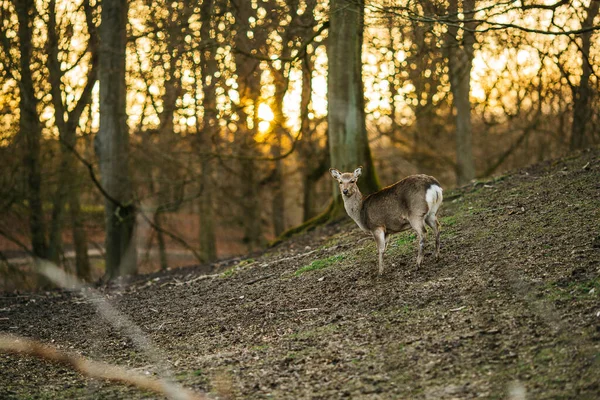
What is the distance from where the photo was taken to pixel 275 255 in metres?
13.3

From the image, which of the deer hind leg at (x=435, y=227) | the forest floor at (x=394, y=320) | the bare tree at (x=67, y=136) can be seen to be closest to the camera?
the forest floor at (x=394, y=320)

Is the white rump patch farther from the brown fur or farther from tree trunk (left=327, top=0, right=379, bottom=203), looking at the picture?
tree trunk (left=327, top=0, right=379, bottom=203)

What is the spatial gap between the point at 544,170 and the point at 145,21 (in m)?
9.16

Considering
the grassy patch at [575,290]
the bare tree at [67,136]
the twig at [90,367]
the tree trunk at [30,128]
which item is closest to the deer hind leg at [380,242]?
the grassy patch at [575,290]

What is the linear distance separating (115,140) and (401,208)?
979cm

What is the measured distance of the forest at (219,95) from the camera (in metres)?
14.6

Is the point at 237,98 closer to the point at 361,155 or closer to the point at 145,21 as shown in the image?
the point at 145,21

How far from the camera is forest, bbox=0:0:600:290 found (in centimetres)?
1460

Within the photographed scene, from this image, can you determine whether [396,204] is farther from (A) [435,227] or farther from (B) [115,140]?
(B) [115,140]

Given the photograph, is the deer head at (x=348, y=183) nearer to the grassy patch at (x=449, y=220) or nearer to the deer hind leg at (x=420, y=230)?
the deer hind leg at (x=420, y=230)

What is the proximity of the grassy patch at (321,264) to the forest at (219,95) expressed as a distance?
11.6 ft

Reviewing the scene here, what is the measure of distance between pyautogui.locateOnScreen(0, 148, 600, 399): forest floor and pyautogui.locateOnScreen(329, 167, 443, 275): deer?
413mm

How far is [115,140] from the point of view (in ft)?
57.1

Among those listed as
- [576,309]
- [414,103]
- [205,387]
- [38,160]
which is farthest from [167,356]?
[414,103]
